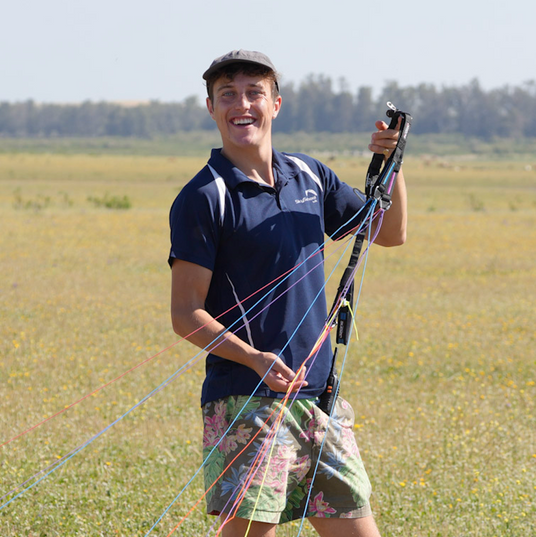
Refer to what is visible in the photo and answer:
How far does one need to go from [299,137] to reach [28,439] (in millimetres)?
140662

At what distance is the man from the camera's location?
2.51 metres

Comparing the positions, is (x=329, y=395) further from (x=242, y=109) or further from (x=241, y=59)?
(x=241, y=59)

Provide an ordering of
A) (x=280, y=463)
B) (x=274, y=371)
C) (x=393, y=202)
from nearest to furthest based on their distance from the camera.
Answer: (x=274, y=371)
(x=280, y=463)
(x=393, y=202)

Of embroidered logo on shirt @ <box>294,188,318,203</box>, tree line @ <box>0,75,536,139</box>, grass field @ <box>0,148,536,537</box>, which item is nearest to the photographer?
embroidered logo on shirt @ <box>294,188,318,203</box>

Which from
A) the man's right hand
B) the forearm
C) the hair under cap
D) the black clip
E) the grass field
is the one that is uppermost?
the hair under cap

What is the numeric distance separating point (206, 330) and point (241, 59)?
873 mm

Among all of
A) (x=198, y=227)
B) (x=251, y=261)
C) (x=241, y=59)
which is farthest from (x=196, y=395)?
(x=241, y=59)

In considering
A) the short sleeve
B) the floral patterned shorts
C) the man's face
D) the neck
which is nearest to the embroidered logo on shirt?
the neck

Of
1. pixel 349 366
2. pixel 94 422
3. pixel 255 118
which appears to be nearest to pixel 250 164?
pixel 255 118

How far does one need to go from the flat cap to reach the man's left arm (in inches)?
17.6

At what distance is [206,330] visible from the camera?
8.19ft

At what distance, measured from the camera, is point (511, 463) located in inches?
197

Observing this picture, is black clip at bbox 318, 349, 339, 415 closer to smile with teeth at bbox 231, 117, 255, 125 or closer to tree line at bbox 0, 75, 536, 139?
smile with teeth at bbox 231, 117, 255, 125

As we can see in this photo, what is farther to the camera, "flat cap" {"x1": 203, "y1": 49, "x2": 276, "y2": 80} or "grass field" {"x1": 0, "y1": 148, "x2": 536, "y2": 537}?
"grass field" {"x1": 0, "y1": 148, "x2": 536, "y2": 537}
